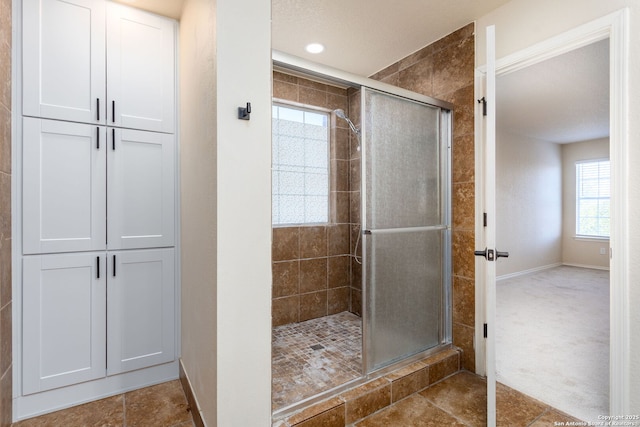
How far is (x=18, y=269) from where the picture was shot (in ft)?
5.54

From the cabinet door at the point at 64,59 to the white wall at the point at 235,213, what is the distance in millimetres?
884

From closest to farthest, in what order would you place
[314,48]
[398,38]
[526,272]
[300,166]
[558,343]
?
[398,38] < [314,48] < [558,343] < [300,166] < [526,272]

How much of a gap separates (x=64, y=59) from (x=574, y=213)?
27.0 ft

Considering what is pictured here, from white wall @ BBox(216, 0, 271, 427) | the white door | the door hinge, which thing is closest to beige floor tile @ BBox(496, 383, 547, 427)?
the white door

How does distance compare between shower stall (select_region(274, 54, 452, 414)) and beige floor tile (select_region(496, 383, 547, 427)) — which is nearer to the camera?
beige floor tile (select_region(496, 383, 547, 427))

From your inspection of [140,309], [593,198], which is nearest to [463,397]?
[140,309]

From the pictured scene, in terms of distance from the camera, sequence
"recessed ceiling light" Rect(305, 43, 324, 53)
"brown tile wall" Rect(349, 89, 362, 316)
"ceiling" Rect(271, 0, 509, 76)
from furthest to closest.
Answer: "brown tile wall" Rect(349, 89, 362, 316) < "recessed ceiling light" Rect(305, 43, 324, 53) < "ceiling" Rect(271, 0, 509, 76)

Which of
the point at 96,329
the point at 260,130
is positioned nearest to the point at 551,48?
the point at 260,130

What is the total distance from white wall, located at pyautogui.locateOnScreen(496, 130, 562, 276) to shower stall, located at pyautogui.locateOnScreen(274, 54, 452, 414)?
141 inches

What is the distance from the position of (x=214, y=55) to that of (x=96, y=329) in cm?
176

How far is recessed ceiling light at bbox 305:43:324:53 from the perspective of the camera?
259 cm

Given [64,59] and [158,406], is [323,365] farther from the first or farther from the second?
[64,59]

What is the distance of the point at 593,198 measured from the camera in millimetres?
6090

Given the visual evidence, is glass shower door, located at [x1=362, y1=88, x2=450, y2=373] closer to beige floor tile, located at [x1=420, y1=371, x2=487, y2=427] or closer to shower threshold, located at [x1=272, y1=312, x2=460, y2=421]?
shower threshold, located at [x1=272, y1=312, x2=460, y2=421]
